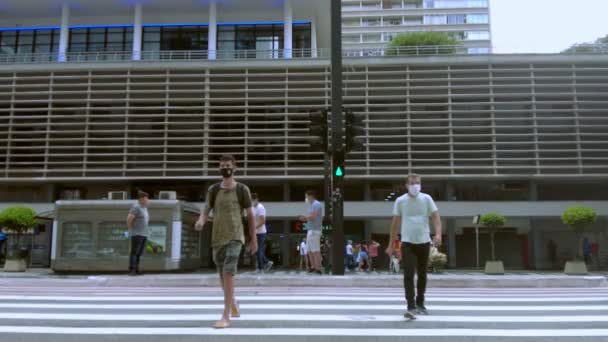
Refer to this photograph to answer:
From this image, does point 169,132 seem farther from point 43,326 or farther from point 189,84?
point 43,326

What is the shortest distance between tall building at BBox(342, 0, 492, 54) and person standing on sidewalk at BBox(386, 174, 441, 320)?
7412 centimetres

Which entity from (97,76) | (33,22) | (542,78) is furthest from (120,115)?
(542,78)

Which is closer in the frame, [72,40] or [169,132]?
[169,132]

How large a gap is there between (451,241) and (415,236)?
25054mm

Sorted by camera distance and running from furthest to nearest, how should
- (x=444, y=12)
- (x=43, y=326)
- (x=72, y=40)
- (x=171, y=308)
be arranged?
(x=444, y=12) < (x=72, y=40) < (x=171, y=308) < (x=43, y=326)

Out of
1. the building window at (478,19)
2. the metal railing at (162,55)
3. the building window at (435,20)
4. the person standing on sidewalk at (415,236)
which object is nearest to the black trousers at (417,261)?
the person standing on sidewalk at (415,236)

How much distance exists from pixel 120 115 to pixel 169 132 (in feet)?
9.25

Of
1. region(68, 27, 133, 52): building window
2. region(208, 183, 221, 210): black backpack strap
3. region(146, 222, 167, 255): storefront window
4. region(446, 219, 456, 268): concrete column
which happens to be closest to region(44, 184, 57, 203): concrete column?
region(68, 27, 133, 52): building window

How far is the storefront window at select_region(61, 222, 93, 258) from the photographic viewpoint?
1902cm

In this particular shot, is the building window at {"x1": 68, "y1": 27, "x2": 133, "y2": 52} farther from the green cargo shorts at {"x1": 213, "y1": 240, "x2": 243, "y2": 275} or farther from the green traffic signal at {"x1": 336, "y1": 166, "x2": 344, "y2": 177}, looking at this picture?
the green cargo shorts at {"x1": 213, "y1": 240, "x2": 243, "y2": 275}

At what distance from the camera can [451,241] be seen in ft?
99.1

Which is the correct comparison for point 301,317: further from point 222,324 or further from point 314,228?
point 314,228

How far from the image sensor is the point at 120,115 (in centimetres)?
2980

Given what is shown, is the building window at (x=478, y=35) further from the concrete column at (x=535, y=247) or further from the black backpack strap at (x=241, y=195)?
the black backpack strap at (x=241, y=195)
